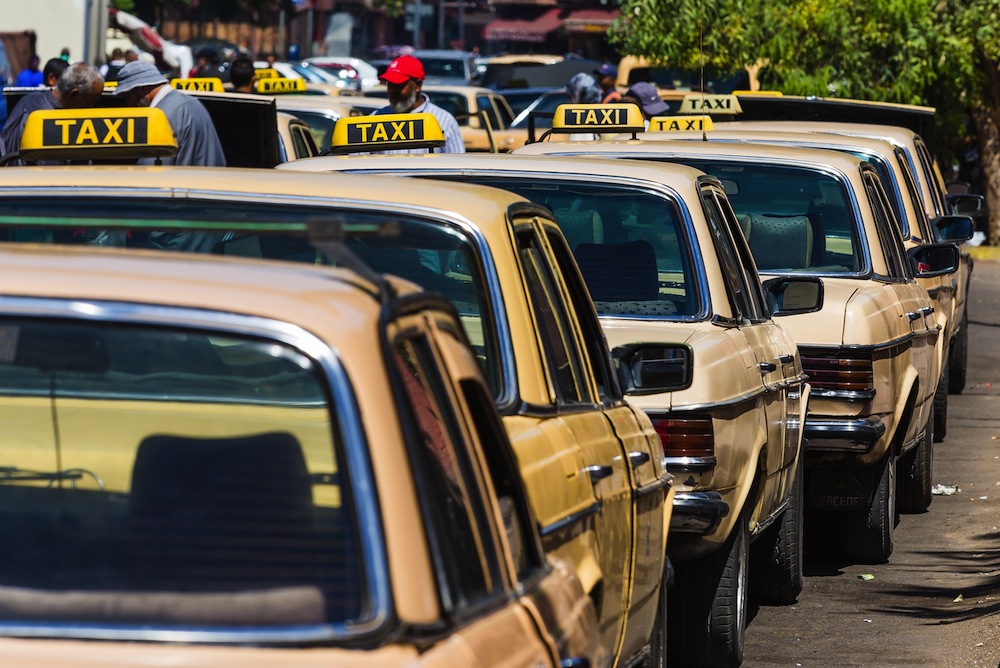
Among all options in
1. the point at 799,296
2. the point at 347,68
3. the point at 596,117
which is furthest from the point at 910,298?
the point at 347,68

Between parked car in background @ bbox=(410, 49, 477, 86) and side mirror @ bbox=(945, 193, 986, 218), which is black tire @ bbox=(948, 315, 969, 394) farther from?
parked car in background @ bbox=(410, 49, 477, 86)

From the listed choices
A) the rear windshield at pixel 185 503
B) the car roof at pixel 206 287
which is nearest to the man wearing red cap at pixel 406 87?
the rear windshield at pixel 185 503

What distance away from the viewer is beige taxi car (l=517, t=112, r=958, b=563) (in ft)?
25.2

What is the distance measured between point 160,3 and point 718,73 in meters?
44.4

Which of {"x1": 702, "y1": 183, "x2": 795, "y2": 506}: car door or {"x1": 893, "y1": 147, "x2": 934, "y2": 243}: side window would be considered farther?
{"x1": 893, "y1": 147, "x2": 934, "y2": 243}: side window

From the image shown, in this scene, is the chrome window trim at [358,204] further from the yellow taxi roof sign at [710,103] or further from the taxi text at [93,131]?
the yellow taxi roof sign at [710,103]

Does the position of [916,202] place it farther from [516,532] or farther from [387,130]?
[516,532]

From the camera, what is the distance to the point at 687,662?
243 inches

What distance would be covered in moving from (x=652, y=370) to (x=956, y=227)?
6.88m

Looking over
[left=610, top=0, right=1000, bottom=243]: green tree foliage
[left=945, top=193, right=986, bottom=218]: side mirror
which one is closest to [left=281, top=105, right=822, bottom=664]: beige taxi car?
[left=945, top=193, right=986, bottom=218]: side mirror

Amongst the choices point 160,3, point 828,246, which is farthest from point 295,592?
point 160,3

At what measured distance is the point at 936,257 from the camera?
9.70m

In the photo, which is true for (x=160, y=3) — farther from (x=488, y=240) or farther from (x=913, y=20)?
(x=488, y=240)

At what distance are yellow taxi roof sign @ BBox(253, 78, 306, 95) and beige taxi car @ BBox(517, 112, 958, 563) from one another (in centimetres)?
938
